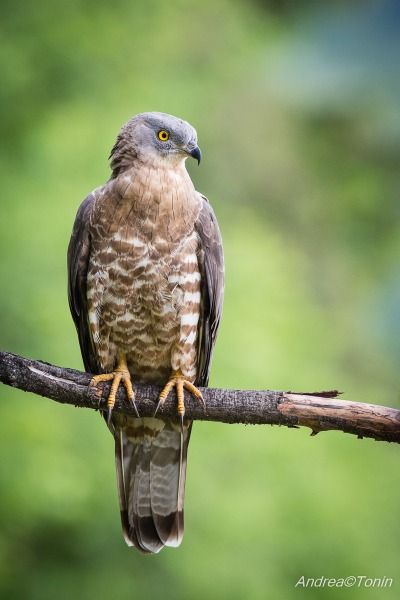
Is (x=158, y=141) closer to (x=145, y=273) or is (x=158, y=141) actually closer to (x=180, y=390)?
(x=145, y=273)

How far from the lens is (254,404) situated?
323cm

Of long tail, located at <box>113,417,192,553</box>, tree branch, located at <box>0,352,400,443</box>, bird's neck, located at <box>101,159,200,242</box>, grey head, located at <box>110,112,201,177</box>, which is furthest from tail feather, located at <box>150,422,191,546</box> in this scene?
grey head, located at <box>110,112,201,177</box>

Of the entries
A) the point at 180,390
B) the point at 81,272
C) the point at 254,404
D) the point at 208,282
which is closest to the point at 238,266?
the point at 208,282

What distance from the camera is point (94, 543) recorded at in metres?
5.78

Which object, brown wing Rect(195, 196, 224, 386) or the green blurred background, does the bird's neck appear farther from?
the green blurred background

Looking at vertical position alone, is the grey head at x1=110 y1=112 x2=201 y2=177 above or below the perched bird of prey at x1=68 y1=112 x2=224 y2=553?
above

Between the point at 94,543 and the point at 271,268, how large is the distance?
2.40m

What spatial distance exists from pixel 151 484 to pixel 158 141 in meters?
1.64

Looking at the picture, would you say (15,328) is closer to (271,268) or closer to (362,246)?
(271,268)

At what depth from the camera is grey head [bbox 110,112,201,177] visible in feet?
12.6

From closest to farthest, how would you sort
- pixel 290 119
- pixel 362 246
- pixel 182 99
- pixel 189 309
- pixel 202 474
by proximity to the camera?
pixel 189 309, pixel 202 474, pixel 182 99, pixel 362 246, pixel 290 119

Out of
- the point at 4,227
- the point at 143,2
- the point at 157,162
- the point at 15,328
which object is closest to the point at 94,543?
the point at 15,328

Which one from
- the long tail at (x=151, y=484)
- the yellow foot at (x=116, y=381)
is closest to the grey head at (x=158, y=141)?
the yellow foot at (x=116, y=381)

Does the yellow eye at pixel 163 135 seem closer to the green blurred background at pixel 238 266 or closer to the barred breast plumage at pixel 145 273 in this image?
the barred breast plumage at pixel 145 273
